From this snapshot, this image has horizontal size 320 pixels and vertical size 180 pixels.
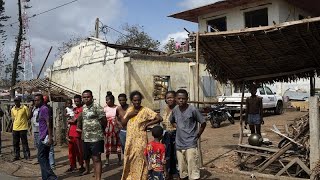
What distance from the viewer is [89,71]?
21266 millimetres

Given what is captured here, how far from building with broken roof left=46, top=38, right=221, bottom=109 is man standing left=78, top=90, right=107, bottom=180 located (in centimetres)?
1126

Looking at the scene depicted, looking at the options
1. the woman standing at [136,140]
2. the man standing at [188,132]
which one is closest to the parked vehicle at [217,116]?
the man standing at [188,132]

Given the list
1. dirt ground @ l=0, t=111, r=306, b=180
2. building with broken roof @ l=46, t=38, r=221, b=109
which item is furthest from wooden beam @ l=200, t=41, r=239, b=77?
building with broken roof @ l=46, t=38, r=221, b=109

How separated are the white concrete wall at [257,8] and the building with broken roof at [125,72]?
9.29 ft

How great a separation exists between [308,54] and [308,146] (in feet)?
6.04

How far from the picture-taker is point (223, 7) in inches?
739

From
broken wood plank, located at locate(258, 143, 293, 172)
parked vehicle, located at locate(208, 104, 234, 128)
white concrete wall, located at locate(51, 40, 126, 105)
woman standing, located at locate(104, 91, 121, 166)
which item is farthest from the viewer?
white concrete wall, located at locate(51, 40, 126, 105)

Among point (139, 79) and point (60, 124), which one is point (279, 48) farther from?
point (139, 79)

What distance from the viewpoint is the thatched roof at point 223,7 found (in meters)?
18.0

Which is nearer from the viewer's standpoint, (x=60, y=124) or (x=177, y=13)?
(x=60, y=124)

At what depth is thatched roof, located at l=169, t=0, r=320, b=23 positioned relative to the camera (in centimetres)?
1800

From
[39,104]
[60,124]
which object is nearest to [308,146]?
[39,104]

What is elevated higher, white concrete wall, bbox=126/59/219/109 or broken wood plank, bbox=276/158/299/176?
white concrete wall, bbox=126/59/219/109

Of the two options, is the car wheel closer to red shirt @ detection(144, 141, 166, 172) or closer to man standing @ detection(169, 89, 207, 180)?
man standing @ detection(169, 89, 207, 180)
